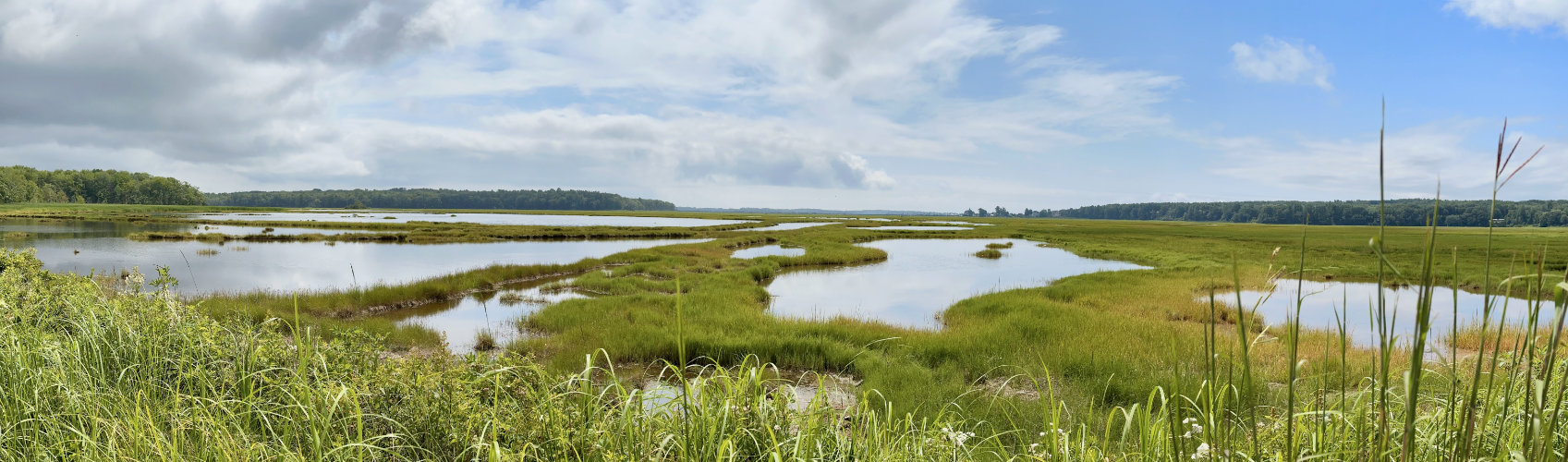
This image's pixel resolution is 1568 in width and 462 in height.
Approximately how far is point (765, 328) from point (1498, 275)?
35.4 m

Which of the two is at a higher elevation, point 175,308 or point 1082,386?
point 175,308

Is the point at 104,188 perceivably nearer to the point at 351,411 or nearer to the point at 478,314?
the point at 478,314

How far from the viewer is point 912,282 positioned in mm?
26234

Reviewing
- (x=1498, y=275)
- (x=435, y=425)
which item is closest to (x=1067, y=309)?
(x=435, y=425)

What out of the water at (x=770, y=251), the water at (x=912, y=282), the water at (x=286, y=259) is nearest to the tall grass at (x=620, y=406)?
the water at (x=912, y=282)

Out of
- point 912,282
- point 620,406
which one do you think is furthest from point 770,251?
point 620,406

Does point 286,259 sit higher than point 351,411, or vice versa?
point 351,411

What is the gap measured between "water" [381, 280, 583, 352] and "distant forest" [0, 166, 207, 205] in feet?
660

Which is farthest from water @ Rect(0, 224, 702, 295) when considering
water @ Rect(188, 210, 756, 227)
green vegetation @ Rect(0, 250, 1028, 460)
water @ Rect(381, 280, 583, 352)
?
water @ Rect(188, 210, 756, 227)

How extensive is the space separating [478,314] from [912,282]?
1617 centimetres

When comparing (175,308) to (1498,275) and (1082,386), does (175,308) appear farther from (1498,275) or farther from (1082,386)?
(1498,275)

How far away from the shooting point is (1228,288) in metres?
23.5

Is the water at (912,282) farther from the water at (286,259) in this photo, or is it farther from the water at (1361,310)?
the water at (286,259)

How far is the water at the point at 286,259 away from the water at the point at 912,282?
12805mm
